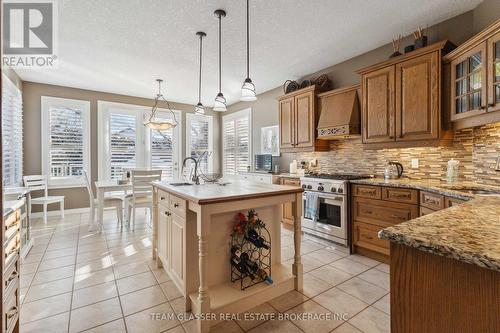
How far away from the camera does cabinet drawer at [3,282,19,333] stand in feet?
4.39

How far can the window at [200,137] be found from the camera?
21.3ft

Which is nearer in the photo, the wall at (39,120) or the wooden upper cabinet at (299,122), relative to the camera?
the wooden upper cabinet at (299,122)

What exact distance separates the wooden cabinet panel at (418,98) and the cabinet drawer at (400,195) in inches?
23.8

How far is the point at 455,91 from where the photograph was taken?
2.37 m

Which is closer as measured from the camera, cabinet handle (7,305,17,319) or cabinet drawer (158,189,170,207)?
cabinet handle (7,305,17,319)

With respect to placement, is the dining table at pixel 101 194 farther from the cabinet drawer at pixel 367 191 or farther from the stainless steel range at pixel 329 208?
the cabinet drawer at pixel 367 191

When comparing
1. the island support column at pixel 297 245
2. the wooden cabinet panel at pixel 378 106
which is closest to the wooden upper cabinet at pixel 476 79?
the wooden cabinet panel at pixel 378 106

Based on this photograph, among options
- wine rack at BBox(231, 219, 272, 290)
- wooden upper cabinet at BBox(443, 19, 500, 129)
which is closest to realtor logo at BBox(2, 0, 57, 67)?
wine rack at BBox(231, 219, 272, 290)

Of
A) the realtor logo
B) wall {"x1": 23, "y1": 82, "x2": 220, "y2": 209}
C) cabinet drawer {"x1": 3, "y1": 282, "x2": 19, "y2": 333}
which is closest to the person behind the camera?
cabinet drawer {"x1": 3, "y1": 282, "x2": 19, "y2": 333}

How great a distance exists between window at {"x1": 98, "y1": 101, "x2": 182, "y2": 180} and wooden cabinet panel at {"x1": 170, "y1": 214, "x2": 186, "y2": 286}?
3976 millimetres

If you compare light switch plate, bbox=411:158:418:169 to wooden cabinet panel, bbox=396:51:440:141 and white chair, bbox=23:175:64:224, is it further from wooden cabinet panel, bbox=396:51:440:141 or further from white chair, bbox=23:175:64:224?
white chair, bbox=23:175:64:224

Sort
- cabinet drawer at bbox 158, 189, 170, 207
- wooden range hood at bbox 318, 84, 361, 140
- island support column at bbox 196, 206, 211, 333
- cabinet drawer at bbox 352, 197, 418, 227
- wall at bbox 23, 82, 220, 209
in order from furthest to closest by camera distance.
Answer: wall at bbox 23, 82, 220, 209, wooden range hood at bbox 318, 84, 361, 140, cabinet drawer at bbox 352, 197, 418, 227, cabinet drawer at bbox 158, 189, 170, 207, island support column at bbox 196, 206, 211, 333

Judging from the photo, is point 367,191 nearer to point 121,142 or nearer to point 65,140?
point 121,142

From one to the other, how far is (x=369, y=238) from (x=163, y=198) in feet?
7.93
